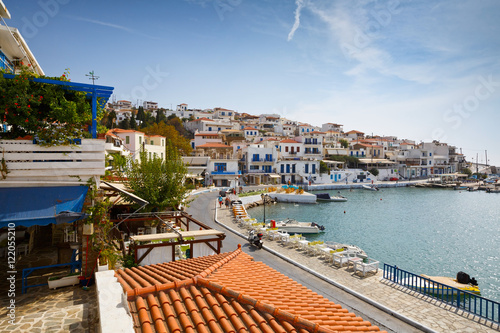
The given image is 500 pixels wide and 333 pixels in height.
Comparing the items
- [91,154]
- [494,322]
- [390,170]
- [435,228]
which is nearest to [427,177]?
[390,170]

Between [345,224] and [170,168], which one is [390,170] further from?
[170,168]

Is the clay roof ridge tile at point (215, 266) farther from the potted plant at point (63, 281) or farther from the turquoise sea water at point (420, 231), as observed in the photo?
the turquoise sea water at point (420, 231)

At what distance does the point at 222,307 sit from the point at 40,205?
5.98 m

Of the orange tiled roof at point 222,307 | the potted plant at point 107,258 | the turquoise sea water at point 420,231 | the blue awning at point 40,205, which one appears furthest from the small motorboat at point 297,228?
the orange tiled roof at point 222,307

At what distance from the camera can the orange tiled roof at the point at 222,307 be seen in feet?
12.7

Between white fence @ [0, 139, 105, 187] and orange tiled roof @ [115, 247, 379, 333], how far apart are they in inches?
154

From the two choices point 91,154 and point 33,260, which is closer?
point 91,154

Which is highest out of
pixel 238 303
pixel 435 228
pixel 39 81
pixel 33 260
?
pixel 39 81

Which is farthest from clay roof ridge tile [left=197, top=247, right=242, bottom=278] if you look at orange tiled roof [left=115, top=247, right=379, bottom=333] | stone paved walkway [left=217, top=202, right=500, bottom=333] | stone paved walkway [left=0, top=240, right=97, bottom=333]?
stone paved walkway [left=217, top=202, right=500, bottom=333]

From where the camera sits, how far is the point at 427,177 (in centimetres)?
8475

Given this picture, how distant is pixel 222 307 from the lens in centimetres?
427

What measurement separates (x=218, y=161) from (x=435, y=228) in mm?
34771

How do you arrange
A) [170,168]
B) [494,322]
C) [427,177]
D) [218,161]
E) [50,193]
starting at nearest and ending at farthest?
[50,193], [494,322], [170,168], [218,161], [427,177]

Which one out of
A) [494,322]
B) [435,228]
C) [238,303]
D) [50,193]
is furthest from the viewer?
[435,228]
